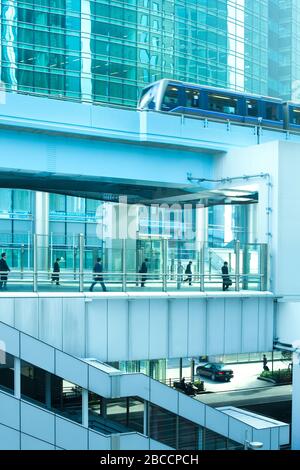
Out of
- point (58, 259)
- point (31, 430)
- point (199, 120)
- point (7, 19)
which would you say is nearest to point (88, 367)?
point (31, 430)

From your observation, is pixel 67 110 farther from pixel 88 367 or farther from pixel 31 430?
pixel 31 430

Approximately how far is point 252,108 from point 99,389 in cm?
2007

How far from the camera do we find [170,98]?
28281mm

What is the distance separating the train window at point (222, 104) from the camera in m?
29.2

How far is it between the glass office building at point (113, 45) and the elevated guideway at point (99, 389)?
35.3 metres

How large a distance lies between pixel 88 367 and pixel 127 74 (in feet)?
144

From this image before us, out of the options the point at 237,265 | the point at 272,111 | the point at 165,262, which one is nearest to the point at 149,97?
the point at 272,111

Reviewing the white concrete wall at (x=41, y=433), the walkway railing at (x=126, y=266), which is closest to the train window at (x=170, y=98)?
the walkway railing at (x=126, y=266)

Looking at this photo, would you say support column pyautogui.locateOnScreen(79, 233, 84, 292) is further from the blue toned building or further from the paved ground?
the paved ground

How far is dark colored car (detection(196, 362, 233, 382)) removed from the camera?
130 ft

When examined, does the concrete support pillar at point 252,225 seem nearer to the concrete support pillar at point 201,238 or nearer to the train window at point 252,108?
the concrete support pillar at point 201,238

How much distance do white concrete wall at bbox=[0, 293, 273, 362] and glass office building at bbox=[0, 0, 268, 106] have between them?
108 feet

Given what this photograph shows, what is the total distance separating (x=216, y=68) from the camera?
202ft

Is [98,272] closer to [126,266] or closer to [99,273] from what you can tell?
[99,273]
